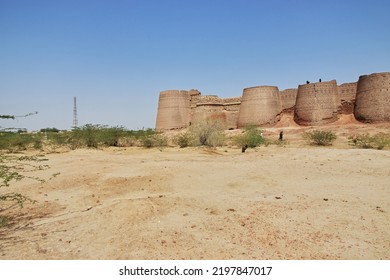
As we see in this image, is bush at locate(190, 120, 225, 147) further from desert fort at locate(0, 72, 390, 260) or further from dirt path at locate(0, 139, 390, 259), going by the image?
dirt path at locate(0, 139, 390, 259)

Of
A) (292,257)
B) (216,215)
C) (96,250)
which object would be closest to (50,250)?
(96,250)

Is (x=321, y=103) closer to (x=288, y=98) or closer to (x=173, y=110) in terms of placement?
(x=288, y=98)

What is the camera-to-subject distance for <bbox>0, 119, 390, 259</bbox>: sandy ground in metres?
3.35

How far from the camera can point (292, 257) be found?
10.3 feet

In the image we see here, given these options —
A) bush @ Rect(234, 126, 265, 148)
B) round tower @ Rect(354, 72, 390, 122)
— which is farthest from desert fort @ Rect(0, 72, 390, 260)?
round tower @ Rect(354, 72, 390, 122)

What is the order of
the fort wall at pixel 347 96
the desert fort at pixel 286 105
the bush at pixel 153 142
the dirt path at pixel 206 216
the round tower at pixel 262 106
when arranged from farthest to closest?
the round tower at pixel 262 106
the fort wall at pixel 347 96
the desert fort at pixel 286 105
the bush at pixel 153 142
the dirt path at pixel 206 216

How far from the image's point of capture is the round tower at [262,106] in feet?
104

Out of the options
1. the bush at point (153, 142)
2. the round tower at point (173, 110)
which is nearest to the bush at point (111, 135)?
the bush at point (153, 142)

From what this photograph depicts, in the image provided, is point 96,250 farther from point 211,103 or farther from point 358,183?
point 211,103

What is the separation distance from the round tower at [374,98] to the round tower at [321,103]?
2071 mm

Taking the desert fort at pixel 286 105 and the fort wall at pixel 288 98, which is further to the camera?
the fort wall at pixel 288 98

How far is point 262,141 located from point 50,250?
629 inches

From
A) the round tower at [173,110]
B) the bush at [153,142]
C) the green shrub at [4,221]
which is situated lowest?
the green shrub at [4,221]

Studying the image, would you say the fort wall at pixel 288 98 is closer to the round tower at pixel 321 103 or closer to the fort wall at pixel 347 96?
the round tower at pixel 321 103
